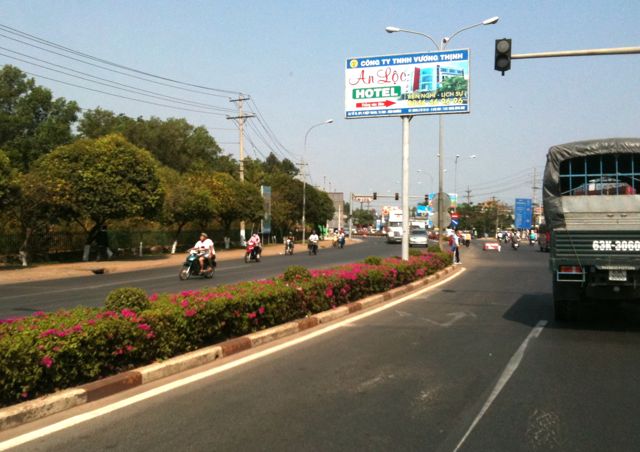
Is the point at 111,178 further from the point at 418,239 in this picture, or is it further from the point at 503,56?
the point at 418,239

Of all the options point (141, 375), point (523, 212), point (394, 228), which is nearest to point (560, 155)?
point (141, 375)

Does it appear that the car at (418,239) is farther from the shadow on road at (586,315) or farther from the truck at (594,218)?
the truck at (594,218)

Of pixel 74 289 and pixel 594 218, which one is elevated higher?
pixel 594 218

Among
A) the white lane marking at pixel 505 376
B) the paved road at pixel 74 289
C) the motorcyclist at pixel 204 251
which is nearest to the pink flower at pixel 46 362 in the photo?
the white lane marking at pixel 505 376

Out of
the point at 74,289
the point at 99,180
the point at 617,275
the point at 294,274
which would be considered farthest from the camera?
the point at 99,180

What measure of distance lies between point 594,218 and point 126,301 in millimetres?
7131

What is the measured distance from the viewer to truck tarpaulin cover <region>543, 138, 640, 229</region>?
9.70 m

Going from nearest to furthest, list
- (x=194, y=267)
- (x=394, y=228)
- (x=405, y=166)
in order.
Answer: (x=405, y=166) < (x=194, y=267) < (x=394, y=228)

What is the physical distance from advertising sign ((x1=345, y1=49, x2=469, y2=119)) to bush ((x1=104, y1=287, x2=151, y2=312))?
12.8m

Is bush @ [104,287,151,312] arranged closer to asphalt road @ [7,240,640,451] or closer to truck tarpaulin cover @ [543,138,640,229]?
asphalt road @ [7,240,640,451]

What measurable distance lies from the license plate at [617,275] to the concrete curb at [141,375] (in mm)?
4724

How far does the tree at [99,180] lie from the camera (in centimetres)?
2742

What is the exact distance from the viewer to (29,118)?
55.4 meters

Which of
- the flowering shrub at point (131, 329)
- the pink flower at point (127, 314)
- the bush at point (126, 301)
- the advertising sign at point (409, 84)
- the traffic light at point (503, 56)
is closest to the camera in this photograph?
the flowering shrub at point (131, 329)
